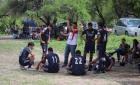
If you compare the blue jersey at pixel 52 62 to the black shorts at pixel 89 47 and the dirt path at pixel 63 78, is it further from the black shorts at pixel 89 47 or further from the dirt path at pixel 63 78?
the black shorts at pixel 89 47

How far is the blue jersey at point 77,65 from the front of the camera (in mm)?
15570

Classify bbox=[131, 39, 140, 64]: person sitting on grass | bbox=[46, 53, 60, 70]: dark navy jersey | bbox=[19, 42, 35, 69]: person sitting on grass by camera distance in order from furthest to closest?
bbox=[131, 39, 140, 64]: person sitting on grass → bbox=[19, 42, 35, 69]: person sitting on grass → bbox=[46, 53, 60, 70]: dark navy jersey

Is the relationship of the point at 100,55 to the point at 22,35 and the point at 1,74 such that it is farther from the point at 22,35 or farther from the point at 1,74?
the point at 22,35

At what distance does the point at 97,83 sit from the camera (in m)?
13.7

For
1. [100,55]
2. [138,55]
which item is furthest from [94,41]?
[138,55]

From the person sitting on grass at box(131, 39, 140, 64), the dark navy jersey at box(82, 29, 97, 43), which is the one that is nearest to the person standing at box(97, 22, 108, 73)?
the dark navy jersey at box(82, 29, 97, 43)

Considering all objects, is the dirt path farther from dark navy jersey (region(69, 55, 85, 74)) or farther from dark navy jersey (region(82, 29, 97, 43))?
dark navy jersey (region(82, 29, 97, 43))

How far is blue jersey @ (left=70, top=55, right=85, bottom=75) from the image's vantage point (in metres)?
15.6

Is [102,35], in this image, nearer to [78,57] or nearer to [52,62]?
[78,57]

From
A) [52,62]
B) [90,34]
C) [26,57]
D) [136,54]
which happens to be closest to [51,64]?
[52,62]

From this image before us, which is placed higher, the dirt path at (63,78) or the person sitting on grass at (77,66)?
the person sitting on grass at (77,66)

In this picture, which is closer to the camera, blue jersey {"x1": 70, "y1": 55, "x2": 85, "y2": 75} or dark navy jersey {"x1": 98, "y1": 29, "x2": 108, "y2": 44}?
blue jersey {"x1": 70, "y1": 55, "x2": 85, "y2": 75}

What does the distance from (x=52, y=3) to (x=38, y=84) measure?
32.4 meters

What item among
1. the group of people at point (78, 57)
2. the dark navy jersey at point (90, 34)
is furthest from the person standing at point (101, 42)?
the dark navy jersey at point (90, 34)
